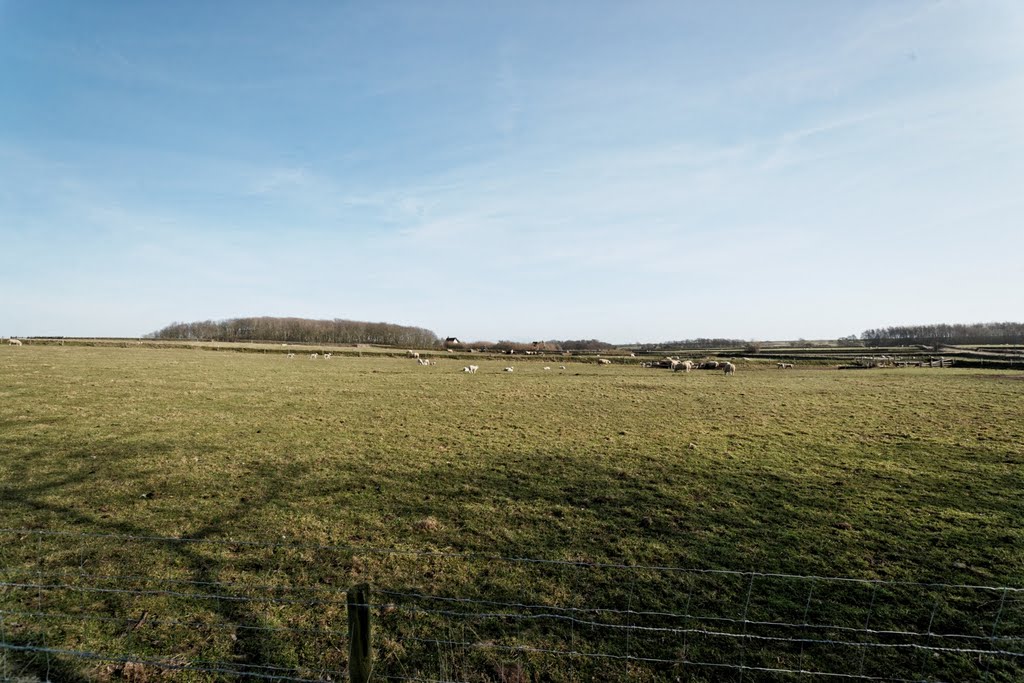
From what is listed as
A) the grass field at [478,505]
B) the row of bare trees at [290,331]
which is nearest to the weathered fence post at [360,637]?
the grass field at [478,505]

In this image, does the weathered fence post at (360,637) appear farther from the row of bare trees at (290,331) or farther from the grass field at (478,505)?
the row of bare trees at (290,331)

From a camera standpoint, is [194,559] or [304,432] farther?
[304,432]

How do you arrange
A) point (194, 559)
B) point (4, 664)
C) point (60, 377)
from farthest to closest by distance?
1. point (60, 377)
2. point (194, 559)
3. point (4, 664)

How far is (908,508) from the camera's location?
9078 mm

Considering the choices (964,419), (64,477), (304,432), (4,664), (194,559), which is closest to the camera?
(4,664)

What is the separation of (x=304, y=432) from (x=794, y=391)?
27926mm

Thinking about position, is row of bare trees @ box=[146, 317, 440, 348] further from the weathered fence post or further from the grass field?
the weathered fence post

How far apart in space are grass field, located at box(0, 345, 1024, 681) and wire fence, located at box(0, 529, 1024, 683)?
0.14 feet

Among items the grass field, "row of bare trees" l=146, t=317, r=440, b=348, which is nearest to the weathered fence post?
the grass field

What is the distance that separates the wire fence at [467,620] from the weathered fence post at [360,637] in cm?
68

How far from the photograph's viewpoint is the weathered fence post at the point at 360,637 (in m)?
3.30

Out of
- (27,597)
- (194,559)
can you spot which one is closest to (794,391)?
(194,559)

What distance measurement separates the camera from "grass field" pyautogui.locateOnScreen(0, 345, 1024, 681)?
5.73m

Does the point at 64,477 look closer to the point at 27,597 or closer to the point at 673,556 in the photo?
the point at 27,597
